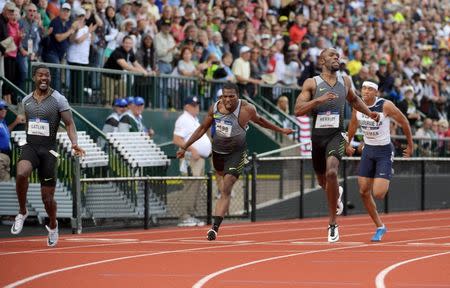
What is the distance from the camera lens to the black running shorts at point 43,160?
56.1 ft

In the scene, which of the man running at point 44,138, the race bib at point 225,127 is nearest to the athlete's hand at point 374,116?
the race bib at point 225,127

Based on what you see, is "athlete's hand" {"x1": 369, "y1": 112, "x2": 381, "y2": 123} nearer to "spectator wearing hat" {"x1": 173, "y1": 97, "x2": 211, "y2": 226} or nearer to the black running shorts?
the black running shorts

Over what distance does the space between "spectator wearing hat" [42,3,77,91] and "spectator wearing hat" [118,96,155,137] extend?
4.44 ft

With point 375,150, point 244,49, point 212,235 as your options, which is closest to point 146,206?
point 212,235

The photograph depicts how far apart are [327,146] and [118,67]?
32.2 ft

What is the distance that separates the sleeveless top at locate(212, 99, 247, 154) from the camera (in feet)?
61.1

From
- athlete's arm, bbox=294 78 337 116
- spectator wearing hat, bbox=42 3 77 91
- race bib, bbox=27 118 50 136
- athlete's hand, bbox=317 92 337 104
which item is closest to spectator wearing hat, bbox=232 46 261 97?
spectator wearing hat, bbox=42 3 77 91

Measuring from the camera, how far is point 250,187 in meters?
25.2

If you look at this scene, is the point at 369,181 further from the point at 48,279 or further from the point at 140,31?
the point at 140,31

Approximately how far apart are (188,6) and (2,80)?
692cm

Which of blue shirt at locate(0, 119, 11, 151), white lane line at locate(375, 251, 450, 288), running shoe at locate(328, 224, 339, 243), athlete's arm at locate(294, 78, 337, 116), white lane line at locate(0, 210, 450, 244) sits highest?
athlete's arm at locate(294, 78, 337, 116)

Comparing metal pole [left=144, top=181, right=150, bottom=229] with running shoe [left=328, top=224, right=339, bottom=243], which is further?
metal pole [left=144, top=181, right=150, bottom=229]

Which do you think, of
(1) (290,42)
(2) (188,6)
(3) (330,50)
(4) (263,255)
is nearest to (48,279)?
(4) (263,255)

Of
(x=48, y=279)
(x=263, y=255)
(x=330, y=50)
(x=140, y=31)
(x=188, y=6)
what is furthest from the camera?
(x=188, y=6)
